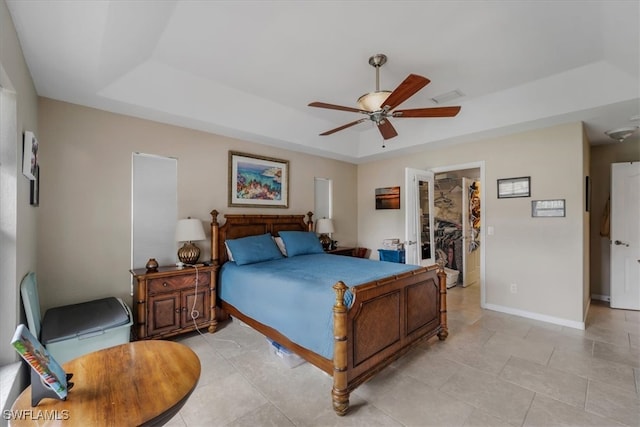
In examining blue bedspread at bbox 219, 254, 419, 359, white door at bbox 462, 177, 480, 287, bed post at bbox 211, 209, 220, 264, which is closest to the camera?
blue bedspread at bbox 219, 254, 419, 359

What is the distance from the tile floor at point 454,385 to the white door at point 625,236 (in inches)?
42.6

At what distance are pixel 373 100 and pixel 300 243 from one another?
7.64 feet

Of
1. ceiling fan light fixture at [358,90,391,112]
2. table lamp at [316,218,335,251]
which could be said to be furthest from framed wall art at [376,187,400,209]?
ceiling fan light fixture at [358,90,391,112]

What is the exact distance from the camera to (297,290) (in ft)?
7.77

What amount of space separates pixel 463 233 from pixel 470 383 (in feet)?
11.9

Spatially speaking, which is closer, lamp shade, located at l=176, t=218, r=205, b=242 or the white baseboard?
lamp shade, located at l=176, t=218, r=205, b=242

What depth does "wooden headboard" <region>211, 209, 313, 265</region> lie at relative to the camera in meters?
3.67

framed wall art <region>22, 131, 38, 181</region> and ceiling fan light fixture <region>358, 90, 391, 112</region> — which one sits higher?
ceiling fan light fixture <region>358, 90, 391, 112</region>

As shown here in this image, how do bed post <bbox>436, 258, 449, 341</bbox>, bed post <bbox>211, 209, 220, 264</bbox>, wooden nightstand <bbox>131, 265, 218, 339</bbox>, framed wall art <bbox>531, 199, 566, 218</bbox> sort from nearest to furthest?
wooden nightstand <bbox>131, 265, 218, 339</bbox> → bed post <bbox>436, 258, 449, 341</bbox> → framed wall art <bbox>531, 199, 566, 218</bbox> → bed post <bbox>211, 209, 220, 264</bbox>

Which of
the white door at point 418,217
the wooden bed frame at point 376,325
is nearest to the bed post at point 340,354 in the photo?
the wooden bed frame at point 376,325

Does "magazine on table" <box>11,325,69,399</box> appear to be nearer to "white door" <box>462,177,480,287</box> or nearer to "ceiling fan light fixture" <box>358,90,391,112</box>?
"ceiling fan light fixture" <box>358,90,391,112</box>

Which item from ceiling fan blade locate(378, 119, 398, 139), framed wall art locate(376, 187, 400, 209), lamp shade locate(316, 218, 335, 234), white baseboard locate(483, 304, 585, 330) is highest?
ceiling fan blade locate(378, 119, 398, 139)

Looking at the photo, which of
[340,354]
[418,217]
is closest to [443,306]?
[418,217]

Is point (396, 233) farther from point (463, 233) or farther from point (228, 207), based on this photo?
point (228, 207)
